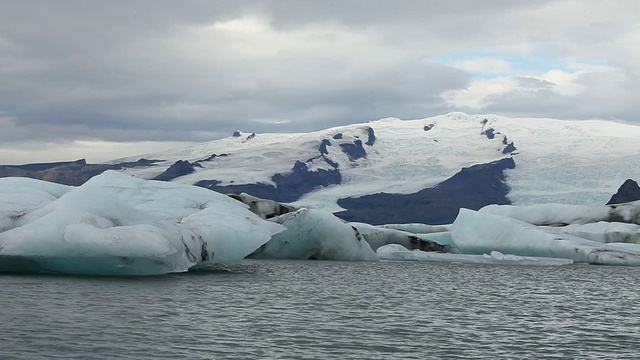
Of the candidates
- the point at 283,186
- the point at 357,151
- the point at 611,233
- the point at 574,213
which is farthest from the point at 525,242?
the point at 357,151

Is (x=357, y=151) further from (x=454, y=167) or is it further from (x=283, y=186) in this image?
(x=454, y=167)

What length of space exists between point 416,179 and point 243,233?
120m

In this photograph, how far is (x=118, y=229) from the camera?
26125 mm

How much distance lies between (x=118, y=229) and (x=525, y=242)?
29131 mm

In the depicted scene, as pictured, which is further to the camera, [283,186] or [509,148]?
[283,186]

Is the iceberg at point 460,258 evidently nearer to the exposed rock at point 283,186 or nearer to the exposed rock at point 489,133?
the exposed rock at point 283,186

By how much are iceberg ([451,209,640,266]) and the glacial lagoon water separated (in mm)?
12009

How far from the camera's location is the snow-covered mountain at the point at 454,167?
124 meters

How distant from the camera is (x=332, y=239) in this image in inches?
1766

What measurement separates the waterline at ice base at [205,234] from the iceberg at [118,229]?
0.04 metres

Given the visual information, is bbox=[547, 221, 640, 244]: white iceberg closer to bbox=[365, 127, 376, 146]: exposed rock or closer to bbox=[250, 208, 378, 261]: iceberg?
bbox=[250, 208, 378, 261]: iceberg

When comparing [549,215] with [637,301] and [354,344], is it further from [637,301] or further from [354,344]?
[354,344]

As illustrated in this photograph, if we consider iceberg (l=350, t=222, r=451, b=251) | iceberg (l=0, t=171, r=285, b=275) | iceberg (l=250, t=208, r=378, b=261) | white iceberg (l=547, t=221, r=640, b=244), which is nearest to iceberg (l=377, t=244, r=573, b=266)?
iceberg (l=350, t=222, r=451, b=251)

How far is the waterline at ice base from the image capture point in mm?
26016
